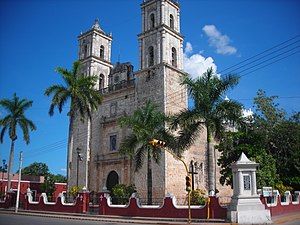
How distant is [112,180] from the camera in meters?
32.4

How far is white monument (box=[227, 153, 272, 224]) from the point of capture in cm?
1501

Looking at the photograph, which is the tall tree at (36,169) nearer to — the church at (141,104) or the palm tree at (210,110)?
the church at (141,104)

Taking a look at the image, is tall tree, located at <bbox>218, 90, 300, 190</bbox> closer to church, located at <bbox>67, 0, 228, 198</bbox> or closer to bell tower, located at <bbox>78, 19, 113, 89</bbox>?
church, located at <bbox>67, 0, 228, 198</bbox>

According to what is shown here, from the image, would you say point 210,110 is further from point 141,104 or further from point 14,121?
point 14,121

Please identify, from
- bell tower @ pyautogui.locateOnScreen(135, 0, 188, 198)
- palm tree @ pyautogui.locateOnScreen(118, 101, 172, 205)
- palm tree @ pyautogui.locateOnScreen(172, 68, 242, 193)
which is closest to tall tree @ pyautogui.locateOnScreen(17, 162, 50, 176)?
bell tower @ pyautogui.locateOnScreen(135, 0, 188, 198)

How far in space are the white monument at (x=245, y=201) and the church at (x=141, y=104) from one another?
37.9 feet

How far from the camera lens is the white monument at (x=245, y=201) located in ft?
49.2

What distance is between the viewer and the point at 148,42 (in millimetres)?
31469

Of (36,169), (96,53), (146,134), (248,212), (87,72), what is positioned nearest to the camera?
(248,212)

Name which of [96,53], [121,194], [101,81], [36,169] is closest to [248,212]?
[121,194]

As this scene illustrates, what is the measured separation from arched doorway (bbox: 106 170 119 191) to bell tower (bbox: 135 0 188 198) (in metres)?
3.40

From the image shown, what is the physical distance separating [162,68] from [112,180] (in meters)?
11.8

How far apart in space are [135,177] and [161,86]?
327 inches

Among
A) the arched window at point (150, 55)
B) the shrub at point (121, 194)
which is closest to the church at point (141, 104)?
the arched window at point (150, 55)
